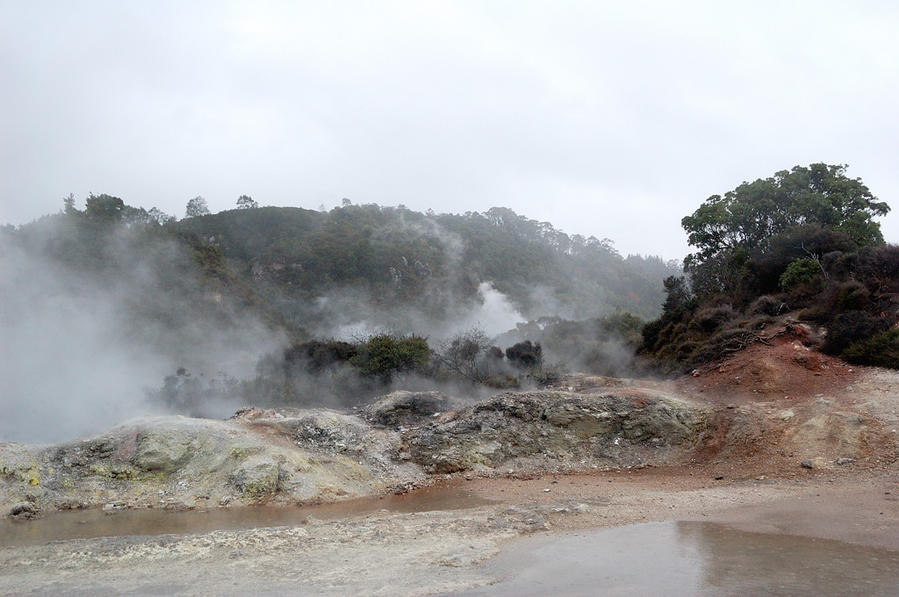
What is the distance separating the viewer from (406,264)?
58.3 m

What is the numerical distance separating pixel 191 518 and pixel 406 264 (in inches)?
1839

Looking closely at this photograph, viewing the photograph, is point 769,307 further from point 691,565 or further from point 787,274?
point 691,565

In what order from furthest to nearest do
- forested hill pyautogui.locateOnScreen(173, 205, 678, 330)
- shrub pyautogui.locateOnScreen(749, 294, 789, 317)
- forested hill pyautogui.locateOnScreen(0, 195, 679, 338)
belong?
forested hill pyautogui.locateOnScreen(173, 205, 678, 330) < forested hill pyautogui.locateOnScreen(0, 195, 679, 338) < shrub pyautogui.locateOnScreen(749, 294, 789, 317)

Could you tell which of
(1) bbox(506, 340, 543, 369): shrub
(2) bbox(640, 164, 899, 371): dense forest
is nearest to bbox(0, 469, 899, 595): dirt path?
(2) bbox(640, 164, 899, 371): dense forest

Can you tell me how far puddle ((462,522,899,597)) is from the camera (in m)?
6.26

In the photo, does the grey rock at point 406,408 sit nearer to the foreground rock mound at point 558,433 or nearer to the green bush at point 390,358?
the foreground rock mound at point 558,433

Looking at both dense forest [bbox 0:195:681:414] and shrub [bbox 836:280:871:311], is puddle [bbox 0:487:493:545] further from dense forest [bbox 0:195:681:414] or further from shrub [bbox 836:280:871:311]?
shrub [bbox 836:280:871:311]

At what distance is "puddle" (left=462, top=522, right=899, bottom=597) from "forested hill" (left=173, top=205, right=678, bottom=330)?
42246 millimetres

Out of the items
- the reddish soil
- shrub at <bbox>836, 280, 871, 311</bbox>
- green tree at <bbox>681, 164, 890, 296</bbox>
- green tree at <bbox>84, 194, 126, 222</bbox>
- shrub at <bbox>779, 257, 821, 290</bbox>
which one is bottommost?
the reddish soil

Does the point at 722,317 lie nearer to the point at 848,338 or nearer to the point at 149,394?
the point at 848,338

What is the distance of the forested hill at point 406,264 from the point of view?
2096 inches

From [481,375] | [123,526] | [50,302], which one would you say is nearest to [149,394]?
[50,302]

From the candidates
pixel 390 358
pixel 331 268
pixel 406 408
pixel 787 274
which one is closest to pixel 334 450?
pixel 406 408

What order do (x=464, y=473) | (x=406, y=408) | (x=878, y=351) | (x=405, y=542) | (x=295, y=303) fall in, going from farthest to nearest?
(x=295, y=303)
(x=406, y=408)
(x=878, y=351)
(x=464, y=473)
(x=405, y=542)
